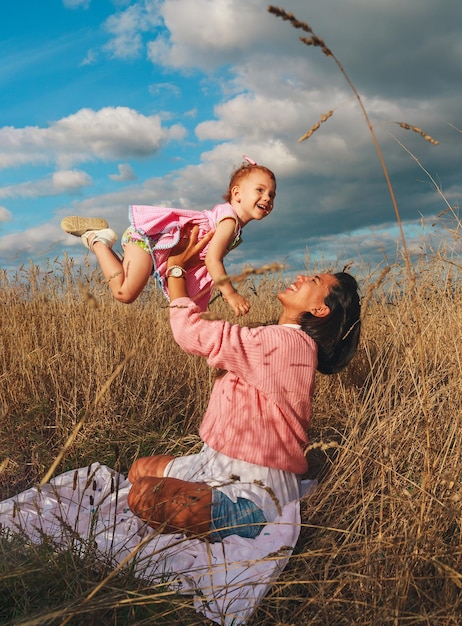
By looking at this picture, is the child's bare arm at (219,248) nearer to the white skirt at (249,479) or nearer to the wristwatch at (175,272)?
the wristwatch at (175,272)

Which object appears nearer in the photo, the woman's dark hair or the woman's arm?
the woman's dark hair

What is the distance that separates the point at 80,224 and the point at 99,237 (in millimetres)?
210

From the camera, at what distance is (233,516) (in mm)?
2402

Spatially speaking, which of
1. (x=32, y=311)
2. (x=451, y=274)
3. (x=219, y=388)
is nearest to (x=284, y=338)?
(x=219, y=388)

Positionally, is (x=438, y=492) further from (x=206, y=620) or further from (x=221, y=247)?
(x=221, y=247)

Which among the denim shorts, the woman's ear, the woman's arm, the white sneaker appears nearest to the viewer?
the denim shorts

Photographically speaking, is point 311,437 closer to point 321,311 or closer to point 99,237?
point 321,311

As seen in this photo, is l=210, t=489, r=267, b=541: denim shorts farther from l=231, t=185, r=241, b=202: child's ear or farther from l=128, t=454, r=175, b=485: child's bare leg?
l=231, t=185, r=241, b=202: child's ear

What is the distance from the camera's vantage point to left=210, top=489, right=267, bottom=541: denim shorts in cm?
240

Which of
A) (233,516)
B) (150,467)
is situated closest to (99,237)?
(150,467)

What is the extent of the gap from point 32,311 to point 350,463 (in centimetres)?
340

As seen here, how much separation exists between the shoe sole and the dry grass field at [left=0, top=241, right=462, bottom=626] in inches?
23.4

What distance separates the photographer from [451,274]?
418cm

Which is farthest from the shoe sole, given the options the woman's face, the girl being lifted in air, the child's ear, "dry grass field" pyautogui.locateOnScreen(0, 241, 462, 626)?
Result: the woman's face
